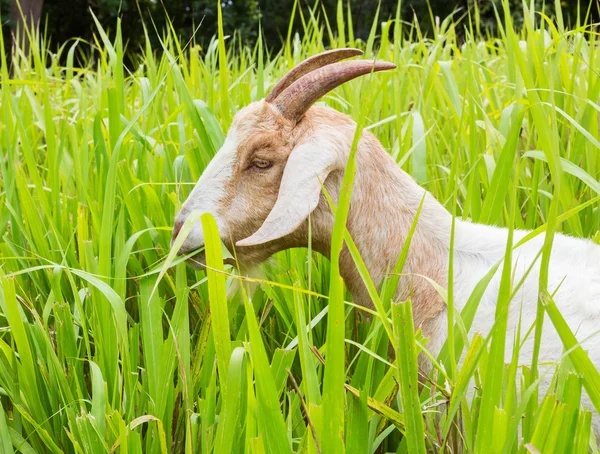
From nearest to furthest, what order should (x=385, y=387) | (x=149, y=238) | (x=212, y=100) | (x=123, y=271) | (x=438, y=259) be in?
1. (x=385, y=387)
2. (x=123, y=271)
3. (x=438, y=259)
4. (x=149, y=238)
5. (x=212, y=100)

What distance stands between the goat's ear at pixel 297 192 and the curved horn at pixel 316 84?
0.11 m

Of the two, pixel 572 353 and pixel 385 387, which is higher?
pixel 572 353

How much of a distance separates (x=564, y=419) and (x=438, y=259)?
638mm

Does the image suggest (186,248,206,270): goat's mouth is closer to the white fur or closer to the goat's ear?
the white fur

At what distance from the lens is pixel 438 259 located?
1464 mm

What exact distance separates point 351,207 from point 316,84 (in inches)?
10.8

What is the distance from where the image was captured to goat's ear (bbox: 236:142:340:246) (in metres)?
1.30

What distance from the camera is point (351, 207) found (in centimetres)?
146

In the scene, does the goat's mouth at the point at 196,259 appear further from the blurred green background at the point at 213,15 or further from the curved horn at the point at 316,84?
the blurred green background at the point at 213,15

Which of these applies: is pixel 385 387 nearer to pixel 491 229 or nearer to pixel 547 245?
pixel 547 245

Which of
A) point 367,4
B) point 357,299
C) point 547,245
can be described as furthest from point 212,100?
point 367,4

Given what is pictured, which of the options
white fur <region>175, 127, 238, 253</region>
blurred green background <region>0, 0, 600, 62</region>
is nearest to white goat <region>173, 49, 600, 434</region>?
white fur <region>175, 127, 238, 253</region>

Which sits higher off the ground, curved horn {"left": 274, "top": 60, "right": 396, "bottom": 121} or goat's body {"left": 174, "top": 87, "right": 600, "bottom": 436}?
curved horn {"left": 274, "top": 60, "right": 396, "bottom": 121}

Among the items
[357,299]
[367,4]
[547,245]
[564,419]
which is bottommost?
[357,299]
